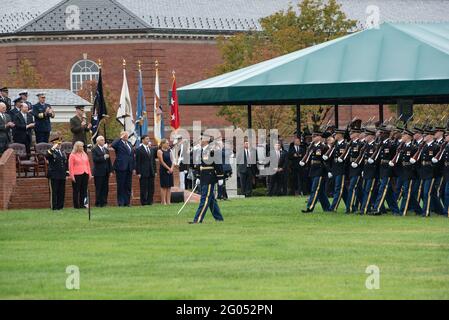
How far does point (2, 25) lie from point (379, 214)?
48119 millimetres

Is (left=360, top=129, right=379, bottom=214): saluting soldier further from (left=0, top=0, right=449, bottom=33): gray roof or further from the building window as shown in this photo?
the building window

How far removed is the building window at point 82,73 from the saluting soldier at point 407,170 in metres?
44.7

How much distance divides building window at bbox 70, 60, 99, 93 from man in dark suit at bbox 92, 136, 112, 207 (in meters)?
38.7

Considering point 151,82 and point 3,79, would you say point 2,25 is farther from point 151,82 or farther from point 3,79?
point 151,82

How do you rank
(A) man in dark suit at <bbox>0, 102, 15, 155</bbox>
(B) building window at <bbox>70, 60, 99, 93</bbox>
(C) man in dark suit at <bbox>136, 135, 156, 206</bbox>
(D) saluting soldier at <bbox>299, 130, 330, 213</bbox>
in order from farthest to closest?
(B) building window at <bbox>70, 60, 99, 93</bbox> → (C) man in dark suit at <bbox>136, 135, 156, 206</bbox> → (A) man in dark suit at <bbox>0, 102, 15, 155</bbox> → (D) saluting soldier at <bbox>299, 130, 330, 213</bbox>

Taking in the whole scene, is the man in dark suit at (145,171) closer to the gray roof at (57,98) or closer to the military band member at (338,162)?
the military band member at (338,162)

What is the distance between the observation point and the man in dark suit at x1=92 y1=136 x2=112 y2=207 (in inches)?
1398

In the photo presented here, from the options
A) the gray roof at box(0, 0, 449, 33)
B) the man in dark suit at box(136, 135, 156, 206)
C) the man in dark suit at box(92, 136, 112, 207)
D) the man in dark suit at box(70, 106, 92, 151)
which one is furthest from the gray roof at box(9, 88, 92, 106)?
the gray roof at box(0, 0, 449, 33)

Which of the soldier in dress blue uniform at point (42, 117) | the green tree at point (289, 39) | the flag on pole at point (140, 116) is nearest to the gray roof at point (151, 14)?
the green tree at point (289, 39)

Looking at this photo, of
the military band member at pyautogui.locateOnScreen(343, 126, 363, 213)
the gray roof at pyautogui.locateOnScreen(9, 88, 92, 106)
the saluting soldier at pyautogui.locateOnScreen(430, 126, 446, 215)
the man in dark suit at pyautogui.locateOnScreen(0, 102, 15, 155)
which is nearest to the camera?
the saluting soldier at pyautogui.locateOnScreen(430, 126, 446, 215)

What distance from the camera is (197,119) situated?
75938 mm

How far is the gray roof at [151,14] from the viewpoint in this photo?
74750 mm

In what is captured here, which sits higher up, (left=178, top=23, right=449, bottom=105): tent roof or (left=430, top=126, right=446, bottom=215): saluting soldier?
(left=178, top=23, right=449, bottom=105): tent roof
